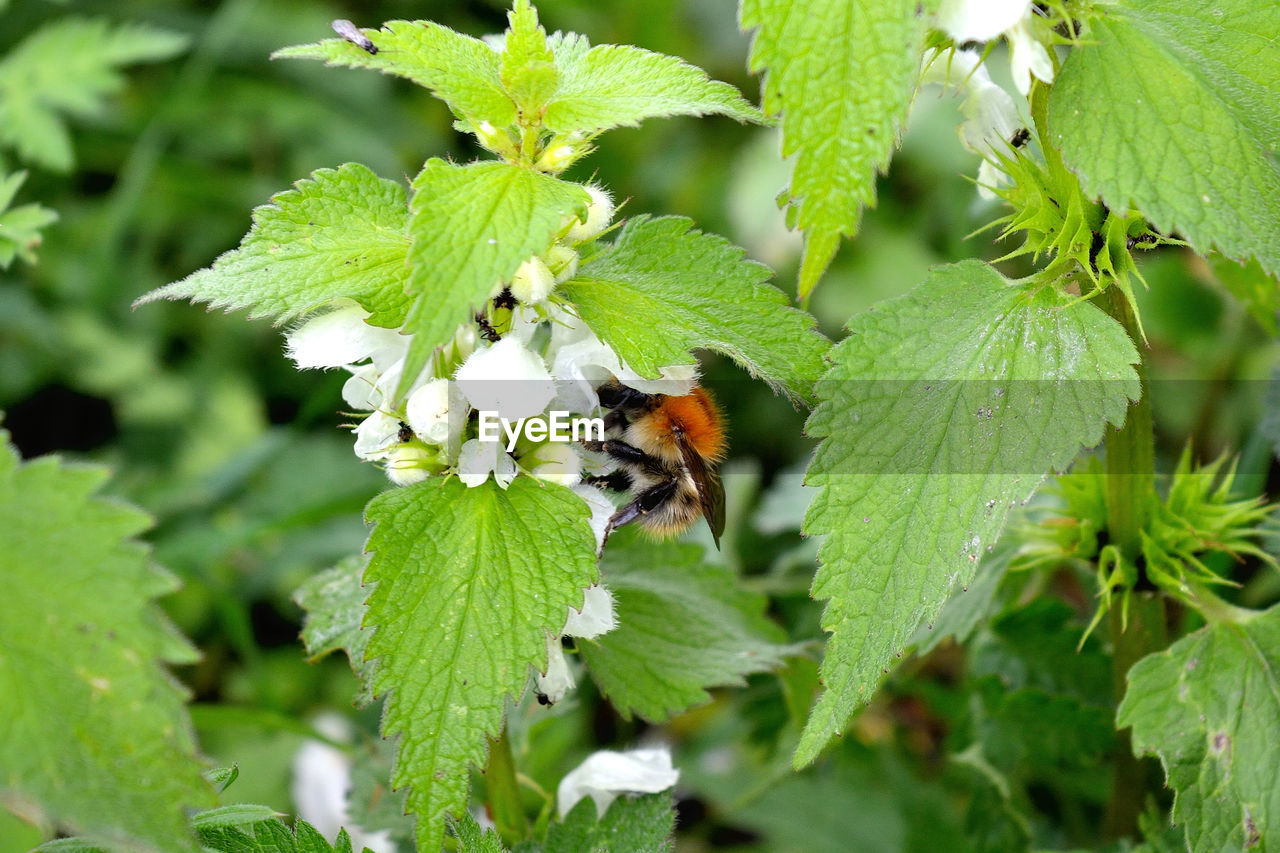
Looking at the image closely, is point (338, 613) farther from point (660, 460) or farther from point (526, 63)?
point (526, 63)

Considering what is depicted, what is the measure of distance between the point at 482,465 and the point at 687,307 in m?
0.24

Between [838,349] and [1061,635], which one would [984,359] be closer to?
[838,349]

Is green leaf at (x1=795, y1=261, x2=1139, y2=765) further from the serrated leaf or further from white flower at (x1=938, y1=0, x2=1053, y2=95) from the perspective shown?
the serrated leaf

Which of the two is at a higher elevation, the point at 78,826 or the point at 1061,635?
the point at 78,826

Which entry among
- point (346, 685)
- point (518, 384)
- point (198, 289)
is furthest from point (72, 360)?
point (518, 384)

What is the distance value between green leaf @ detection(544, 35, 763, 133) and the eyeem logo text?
274 mm

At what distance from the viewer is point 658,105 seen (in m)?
1.01

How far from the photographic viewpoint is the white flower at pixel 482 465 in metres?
1.05

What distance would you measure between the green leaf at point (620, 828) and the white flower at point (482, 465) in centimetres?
41

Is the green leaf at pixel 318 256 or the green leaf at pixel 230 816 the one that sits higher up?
the green leaf at pixel 318 256

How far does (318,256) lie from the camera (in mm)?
1053

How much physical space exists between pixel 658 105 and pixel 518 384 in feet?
0.91

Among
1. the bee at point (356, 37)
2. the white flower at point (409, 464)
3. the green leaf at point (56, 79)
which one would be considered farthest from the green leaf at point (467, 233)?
the green leaf at point (56, 79)

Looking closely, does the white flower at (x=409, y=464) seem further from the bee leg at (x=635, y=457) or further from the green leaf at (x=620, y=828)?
the green leaf at (x=620, y=828)
